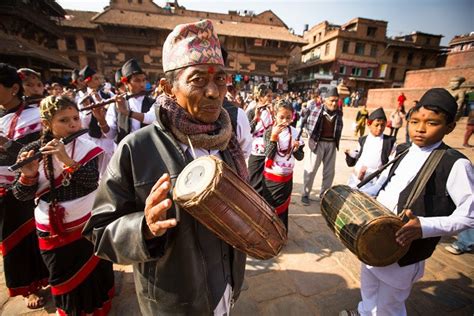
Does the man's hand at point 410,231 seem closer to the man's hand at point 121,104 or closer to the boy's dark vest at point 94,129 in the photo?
the man's hand at point 121,104

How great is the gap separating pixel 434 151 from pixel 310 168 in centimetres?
341

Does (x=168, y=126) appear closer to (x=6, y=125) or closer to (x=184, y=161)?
(x=184, y=161)

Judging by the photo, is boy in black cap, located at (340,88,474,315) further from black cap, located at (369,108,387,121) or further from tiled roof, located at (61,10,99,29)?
tiled roof, located at (61,10,99,29)

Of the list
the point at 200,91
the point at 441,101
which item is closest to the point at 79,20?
the point at 200,91

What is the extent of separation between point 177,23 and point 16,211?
123 feet

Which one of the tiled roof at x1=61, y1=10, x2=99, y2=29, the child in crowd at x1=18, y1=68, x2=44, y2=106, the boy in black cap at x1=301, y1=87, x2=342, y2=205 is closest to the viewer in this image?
the child in crowd at x1=18, y1=68, x2=44, y2=106

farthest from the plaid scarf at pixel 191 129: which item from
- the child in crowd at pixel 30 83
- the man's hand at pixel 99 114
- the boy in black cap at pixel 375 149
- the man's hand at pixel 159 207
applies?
the child in crowd at pixel 30 83

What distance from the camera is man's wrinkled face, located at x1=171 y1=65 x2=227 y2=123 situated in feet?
4.40

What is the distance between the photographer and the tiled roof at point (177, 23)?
3172 centimetres

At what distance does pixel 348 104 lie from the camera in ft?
91.9

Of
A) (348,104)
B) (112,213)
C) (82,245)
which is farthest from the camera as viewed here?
(348,104)

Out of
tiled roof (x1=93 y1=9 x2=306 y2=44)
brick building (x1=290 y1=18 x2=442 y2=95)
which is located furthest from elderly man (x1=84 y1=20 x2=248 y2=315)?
brick building (x1=290 y1=18 x2=442 y2=95)

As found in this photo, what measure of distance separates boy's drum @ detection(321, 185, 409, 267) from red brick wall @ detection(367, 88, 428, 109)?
16630 mm

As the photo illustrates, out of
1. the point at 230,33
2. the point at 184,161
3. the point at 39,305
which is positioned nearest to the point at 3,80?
the point at 39,305
